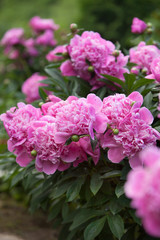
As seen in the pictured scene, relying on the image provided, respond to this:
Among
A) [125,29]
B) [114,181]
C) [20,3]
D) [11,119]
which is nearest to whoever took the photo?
[11,119]

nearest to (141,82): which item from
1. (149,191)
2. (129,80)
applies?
(129,80)

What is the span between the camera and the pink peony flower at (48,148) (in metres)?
1.13

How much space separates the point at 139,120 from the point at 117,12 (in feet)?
13.9

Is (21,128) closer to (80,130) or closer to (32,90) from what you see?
(80,130)

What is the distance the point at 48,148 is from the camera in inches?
44.9

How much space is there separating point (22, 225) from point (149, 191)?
6.07 feet

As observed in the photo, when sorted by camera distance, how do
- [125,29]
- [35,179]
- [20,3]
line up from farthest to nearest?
[20,3] → [125,29] → [35,179]

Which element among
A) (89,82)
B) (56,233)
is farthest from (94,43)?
(56,233)

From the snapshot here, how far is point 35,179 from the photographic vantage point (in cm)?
168

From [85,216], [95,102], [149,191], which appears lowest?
[85,216]

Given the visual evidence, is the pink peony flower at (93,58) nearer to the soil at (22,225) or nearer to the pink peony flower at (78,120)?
the pink peony flower at (78,120)

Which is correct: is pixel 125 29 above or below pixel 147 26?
below

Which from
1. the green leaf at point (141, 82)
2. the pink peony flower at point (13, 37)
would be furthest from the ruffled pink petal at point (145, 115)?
the pink peony flower at point (13, 37)

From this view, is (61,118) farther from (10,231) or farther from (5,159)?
(10,231)
